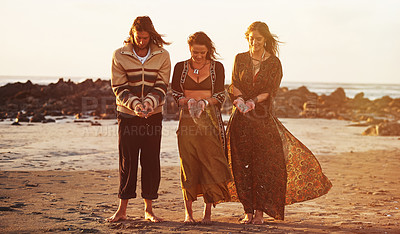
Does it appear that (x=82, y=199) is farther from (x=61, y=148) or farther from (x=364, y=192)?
(x=61, y=148)

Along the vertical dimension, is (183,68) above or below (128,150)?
above

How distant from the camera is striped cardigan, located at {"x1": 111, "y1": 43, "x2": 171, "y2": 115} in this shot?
5.01 m

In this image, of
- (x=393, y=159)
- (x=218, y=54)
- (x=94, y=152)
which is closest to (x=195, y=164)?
(x=218, y=54)

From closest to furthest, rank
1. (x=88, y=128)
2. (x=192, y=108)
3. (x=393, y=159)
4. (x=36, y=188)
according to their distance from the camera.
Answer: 1. (x=192, y=108)
2. (x=36, y=188)
3. (x=393, y=159)
4. (x=88, y=128)

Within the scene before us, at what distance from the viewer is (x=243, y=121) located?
5.18 metres

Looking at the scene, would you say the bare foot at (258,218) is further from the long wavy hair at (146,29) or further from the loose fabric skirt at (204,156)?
the long wavy hair at (146,29)

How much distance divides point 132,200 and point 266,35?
278 centimetres

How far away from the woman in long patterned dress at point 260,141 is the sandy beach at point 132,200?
254mm

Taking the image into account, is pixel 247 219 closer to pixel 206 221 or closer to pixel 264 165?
pixel 206 221

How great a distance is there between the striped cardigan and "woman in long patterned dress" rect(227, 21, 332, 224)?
0.73 metres

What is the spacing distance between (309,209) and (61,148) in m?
6.31

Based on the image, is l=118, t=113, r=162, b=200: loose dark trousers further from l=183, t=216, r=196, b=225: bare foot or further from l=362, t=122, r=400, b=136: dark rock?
l=362, t=122, r=400, b=136: dark rock

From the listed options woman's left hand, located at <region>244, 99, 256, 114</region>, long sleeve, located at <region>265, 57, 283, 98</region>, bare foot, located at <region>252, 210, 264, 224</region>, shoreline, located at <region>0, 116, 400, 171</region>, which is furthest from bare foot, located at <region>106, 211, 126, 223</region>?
shoreline, located at <region>0, 116, 400, 171</region>

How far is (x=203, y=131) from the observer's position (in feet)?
16.5
